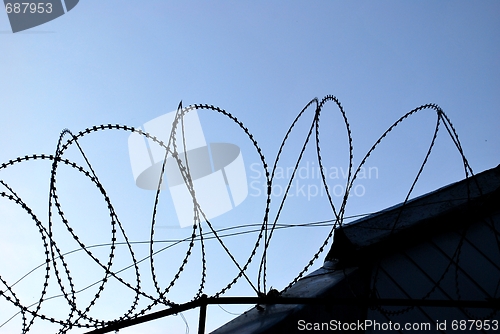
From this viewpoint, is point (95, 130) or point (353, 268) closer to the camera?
point (95, 130)

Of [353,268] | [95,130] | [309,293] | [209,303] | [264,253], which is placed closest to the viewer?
[95,130]

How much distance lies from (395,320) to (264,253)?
2.40m

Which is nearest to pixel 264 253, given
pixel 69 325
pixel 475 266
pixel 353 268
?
pixel 69 325

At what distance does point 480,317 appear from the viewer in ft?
19.8

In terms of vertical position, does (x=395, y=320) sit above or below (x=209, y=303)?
below

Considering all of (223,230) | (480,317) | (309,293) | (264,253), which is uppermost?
(223,230)

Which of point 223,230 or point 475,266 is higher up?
point 223,230

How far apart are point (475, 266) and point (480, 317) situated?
949 mm

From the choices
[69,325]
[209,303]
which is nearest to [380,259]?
[209,303]

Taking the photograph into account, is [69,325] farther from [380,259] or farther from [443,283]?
[443,283]

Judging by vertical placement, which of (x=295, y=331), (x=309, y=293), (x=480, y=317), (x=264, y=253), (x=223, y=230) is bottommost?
(x=480, y=317)

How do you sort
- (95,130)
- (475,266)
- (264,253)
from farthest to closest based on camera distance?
(475,266) < (264,253) < (95,130)

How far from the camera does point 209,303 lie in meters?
4.00

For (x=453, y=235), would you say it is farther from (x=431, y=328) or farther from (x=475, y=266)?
(x=431, y=328)
